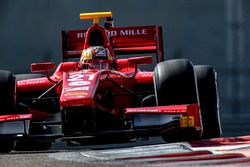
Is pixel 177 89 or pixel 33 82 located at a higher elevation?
pixel 177 89

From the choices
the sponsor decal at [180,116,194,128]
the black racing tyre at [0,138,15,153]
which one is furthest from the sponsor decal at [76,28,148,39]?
the sponsor decal at [180,116,194,128]

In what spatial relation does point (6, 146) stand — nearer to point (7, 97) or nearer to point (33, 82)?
point (7, 97)

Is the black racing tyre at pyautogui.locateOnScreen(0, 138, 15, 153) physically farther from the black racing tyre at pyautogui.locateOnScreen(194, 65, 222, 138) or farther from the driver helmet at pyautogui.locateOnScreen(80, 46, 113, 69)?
the black racing tyre at pyautogui.locateOnScreen(194, 65, 222, 138)

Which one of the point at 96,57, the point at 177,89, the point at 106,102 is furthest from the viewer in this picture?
the point at 96,57

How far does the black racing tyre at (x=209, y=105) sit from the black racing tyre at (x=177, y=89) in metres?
0.65

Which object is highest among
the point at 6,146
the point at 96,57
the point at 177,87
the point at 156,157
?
the point at 96,57

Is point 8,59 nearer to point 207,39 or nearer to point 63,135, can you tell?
point 207,39

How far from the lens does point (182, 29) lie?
17.5 m

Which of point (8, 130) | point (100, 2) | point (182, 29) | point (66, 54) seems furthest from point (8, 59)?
point (8, 130)

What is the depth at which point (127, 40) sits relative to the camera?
1214cm

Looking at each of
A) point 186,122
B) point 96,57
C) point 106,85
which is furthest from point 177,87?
point 96,57

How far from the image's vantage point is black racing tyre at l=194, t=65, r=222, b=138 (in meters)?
10.3

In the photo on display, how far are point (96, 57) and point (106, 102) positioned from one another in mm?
1008

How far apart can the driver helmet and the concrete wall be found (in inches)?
226
